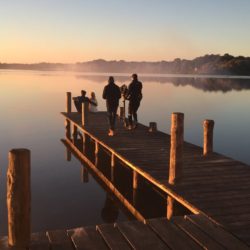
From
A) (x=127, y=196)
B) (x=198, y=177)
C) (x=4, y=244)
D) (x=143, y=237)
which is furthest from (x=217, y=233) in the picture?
(x=127, y=196)

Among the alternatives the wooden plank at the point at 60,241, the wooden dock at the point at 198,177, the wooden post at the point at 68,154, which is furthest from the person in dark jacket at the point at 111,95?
the wooden plank at the point at 60,241

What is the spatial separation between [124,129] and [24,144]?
27.7 feet

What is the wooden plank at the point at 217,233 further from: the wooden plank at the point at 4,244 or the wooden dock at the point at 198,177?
the wooden plank at the point at 4,244

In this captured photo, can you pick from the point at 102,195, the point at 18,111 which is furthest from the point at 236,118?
the point at 102,195

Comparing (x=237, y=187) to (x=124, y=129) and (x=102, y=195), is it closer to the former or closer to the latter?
(x=102, y=195)

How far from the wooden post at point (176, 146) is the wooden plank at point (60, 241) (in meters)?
3.28

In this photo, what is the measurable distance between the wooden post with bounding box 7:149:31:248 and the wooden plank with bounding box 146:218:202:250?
2049mm

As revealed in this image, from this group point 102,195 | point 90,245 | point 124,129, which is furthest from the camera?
point 124,129

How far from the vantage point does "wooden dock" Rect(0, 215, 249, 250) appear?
5582mm

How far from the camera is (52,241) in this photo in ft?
18.7

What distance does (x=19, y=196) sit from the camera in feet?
18.4

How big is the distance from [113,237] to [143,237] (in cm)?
47

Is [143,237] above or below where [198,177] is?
below

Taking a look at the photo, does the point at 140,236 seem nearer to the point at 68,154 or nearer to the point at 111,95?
the point at 111,95
